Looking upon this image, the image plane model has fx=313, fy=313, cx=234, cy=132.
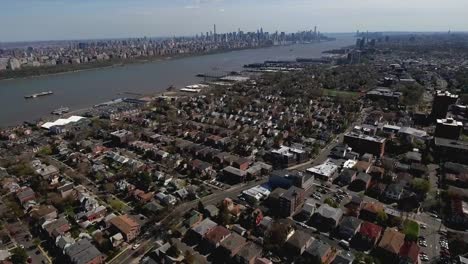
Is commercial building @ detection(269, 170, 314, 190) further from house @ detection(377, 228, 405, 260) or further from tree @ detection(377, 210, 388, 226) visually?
house @ detection(377, 228, 405, 260)

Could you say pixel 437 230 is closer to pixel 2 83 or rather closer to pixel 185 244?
pixel 185 244

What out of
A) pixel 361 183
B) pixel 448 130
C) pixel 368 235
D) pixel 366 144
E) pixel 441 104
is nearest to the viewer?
pixel 368 235

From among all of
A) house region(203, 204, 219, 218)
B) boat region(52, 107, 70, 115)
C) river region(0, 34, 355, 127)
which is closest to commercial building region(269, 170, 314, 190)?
house region(203, 204, 219, 218)

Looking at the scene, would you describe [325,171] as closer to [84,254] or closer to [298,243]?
[298,243]

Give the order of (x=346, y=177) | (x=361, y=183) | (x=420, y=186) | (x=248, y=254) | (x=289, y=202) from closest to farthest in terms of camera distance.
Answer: (x=248, y=254) < (x=289, y=202) < (x=420, y=186) < (x=361, y=183) < (x=346, y=177)

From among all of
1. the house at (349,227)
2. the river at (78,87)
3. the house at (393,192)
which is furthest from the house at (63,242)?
the river at (78,87)

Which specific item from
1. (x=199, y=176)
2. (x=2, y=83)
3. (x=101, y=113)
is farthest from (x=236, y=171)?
(x=2, y=83)

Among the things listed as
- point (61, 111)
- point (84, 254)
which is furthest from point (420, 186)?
point (61, 111)

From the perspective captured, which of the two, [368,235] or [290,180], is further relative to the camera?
[290,180]
